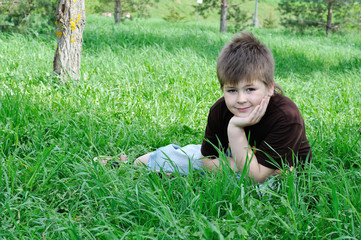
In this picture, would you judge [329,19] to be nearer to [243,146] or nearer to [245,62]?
[245,62]

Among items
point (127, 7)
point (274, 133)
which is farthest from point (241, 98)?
point (127, 7)

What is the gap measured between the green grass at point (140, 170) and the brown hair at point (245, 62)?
59 centimetres

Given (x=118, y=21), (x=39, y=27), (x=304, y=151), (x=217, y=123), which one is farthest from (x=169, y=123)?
(x=118, y=21)

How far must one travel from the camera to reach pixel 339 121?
149 inches

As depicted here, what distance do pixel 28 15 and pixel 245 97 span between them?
6.58m

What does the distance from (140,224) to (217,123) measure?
2.65 ft

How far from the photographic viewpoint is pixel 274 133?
87.7 inches

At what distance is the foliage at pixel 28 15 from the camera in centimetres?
757

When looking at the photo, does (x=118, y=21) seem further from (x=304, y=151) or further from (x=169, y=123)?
(x=304, y=151)

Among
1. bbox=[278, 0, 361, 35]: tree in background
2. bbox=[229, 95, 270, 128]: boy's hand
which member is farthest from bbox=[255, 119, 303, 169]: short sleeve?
bbox=[278, 0, 361, 35]: tree in background

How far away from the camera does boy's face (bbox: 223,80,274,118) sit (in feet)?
7.32

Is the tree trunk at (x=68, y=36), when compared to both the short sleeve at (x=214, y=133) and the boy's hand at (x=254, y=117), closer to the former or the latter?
the short sleeve at (x=214, y=133)

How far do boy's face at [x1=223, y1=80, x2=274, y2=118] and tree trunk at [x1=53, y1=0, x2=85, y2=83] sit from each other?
2609 millimetres

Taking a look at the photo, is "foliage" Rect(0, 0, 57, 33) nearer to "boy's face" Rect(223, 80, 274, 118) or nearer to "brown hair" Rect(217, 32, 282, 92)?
"brown hair" Rect(217, 32, 282, 92)
